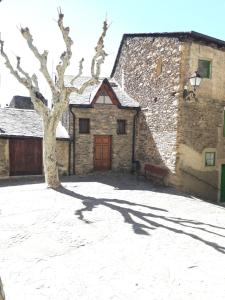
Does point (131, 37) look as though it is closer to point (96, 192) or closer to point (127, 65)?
point (127, 65)

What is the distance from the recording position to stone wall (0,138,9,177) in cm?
1481

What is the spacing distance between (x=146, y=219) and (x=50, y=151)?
5483 millimetres

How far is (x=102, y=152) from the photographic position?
16344 mm

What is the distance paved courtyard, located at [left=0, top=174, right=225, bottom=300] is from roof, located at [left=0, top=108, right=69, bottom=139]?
15.2 ft

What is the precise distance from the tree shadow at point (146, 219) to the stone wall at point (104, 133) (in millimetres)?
5048

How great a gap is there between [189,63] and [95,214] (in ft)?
27.4

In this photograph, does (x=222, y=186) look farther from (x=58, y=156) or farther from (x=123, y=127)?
(x=58, y=156)

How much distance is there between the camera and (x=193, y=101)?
13.2 meters

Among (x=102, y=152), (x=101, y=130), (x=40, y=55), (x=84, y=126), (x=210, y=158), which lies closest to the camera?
A: (x=40, y=55)

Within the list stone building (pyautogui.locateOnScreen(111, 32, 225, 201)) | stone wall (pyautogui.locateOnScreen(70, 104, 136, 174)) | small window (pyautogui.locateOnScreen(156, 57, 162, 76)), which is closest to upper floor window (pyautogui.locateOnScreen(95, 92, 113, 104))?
stone wall (pyautogui.locateOnScreen(70, 104, 136, 174))

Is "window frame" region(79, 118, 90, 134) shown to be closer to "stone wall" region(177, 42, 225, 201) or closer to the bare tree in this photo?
the bare tree

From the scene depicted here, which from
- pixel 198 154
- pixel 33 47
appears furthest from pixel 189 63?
pixel 33 47

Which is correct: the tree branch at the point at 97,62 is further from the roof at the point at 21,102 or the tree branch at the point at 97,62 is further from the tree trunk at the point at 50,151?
the roof at the point at 21,102

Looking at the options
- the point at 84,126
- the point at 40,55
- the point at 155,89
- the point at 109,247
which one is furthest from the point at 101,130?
the point at 109,247
